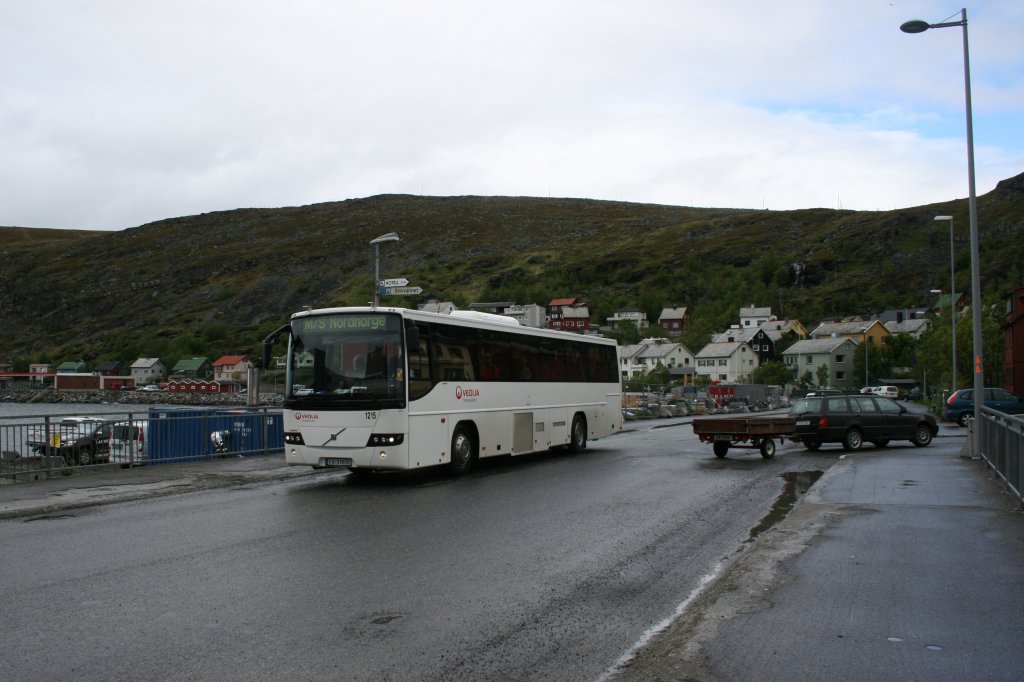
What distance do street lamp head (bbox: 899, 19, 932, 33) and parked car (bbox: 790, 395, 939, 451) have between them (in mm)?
9063

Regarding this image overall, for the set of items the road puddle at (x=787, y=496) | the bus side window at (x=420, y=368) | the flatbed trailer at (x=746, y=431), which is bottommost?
the road puddle at (x=787, y=496)

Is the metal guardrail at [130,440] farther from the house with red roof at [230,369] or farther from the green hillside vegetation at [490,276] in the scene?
the green hillside vegetation at [490,276]

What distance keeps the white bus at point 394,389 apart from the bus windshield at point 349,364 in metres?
0.02

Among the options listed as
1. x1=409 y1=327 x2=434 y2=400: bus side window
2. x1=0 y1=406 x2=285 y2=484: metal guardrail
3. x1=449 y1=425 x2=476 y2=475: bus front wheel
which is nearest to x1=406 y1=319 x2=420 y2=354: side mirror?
x1=409 y1=327 x2=434 y2=400: bus side window

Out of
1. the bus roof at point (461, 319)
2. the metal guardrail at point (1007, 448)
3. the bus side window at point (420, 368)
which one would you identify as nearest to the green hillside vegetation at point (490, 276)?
the bus roof at point (461, 319)

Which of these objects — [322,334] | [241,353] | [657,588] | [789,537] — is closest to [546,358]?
[322,334]

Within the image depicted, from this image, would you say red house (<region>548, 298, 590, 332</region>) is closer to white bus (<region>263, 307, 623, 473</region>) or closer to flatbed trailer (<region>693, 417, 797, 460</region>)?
flatbed trailer (<region>693, 417, 797, 460</region>)

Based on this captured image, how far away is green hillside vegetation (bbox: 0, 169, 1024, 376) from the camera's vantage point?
154 meters

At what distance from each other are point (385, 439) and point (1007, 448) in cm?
974

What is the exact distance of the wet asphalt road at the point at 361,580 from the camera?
5465 millimetres

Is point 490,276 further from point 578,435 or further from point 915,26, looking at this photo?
point 915,26

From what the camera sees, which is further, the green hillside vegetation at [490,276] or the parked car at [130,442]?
the green hillside vegetation at [490,276]

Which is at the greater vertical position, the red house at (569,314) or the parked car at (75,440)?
the red house at (569,314)

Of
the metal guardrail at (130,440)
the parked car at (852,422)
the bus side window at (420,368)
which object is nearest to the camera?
the bus side window at (420,368)
